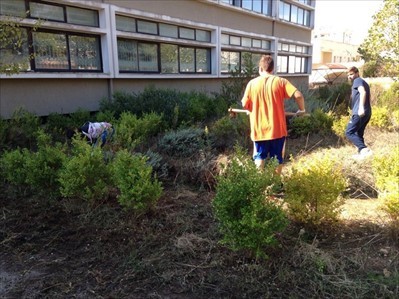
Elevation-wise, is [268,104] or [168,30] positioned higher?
[168,30]

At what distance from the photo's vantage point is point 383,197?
305 cm

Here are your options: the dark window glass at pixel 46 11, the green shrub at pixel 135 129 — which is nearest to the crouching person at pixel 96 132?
the green shrub at pixel 135 129

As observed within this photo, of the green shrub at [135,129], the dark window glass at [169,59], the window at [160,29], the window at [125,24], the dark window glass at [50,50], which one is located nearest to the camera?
the green shrub at [135,129]

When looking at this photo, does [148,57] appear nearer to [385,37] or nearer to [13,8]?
[13,8]

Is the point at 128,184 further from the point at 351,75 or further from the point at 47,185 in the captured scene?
the point at 351,75

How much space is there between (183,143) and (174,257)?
10.4 ft

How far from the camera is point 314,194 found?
10.2 ft

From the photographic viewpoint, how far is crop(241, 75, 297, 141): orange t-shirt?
4102 mm

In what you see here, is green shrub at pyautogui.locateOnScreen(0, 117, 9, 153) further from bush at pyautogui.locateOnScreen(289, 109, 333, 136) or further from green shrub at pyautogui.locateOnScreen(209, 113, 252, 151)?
bush at pyautogui.locateOnScreen(289, 109, 333, 136)

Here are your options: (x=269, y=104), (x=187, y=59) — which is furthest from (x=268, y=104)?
(x=187, y=59)

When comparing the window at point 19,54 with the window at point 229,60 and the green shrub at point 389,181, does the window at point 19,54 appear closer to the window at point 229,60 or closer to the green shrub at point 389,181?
the green shrub at point 389,181

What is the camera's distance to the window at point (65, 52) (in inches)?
340

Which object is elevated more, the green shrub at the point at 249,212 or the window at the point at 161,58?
the window at the point at 161,58

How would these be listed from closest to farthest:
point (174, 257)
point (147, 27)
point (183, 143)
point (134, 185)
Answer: point (174, 257) < point (134, 185) < point (183, 143) < point (147, 27)
